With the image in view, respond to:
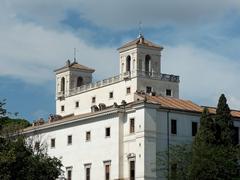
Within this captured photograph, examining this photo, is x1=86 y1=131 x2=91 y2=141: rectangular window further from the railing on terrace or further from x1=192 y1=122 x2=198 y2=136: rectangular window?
the railing on terrace

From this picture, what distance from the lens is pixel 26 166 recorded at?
70.8 meters

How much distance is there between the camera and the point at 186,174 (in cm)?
7619

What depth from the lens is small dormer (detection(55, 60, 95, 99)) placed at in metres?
111

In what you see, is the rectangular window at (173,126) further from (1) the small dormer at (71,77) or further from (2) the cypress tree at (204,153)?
(1) the small dormer at (71,77)

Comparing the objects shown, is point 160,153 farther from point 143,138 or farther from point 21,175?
point 21,175

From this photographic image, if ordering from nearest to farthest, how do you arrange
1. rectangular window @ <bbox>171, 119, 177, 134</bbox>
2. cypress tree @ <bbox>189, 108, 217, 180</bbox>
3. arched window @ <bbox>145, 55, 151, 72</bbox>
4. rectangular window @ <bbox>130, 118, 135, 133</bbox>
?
cypress tree @ <bbox>189, 108, 217, 180</bbox>
rectangular window @ <bbox>130, 118, 135, 133</bbox>
rectangular window @ <bbox>171, 119, 177, 134</bbox>
arched window @ <bbox>145, 55, 151, 72</bbox>

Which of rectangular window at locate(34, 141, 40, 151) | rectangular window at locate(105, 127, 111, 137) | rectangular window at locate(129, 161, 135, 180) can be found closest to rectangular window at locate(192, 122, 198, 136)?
rectangular window at locate(129, 161, 135, 180)

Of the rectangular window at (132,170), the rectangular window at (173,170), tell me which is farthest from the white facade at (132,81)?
the rectangular window at (173,170)

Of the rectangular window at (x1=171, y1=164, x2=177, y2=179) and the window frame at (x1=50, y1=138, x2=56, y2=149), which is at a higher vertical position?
the window frame at (x1=50, y1=138, x2=56, y2=149)

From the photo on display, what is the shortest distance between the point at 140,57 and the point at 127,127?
21.5 meters

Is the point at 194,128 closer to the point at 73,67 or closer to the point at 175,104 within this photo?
the point at 175,104

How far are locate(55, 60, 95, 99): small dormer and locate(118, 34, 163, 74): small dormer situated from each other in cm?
1019

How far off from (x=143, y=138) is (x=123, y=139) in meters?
3.64

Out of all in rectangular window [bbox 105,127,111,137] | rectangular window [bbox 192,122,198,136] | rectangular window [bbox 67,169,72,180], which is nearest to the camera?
rectangular window [bbox 192,122,198,136]
